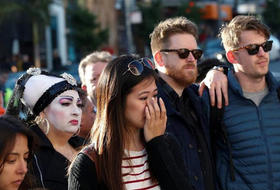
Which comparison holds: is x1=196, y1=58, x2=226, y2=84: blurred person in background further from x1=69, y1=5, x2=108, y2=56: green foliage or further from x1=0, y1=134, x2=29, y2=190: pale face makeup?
x1=69, y1=5, x2=108, y2=56: green foliage

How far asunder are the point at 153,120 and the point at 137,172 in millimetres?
286

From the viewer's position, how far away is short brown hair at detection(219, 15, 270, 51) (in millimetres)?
4312

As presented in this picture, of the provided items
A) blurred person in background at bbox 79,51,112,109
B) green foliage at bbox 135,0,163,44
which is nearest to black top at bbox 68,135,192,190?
blurred person in background at bbox 79,51,112,109

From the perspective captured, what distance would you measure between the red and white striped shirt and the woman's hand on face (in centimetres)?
11

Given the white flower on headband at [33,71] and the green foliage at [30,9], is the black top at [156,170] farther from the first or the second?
the green foliage at [30,9]

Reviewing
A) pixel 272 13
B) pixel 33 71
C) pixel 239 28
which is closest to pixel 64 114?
pixel 33 71

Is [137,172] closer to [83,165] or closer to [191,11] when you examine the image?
[83,165]

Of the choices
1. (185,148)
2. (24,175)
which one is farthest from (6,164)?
(185,148)

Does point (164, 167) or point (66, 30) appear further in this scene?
point (66, 30)

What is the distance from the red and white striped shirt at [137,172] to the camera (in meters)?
3.18

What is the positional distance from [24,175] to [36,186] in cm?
25

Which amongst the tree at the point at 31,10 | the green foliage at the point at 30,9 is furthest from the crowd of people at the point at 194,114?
→ the green foliage at the point at 30,9

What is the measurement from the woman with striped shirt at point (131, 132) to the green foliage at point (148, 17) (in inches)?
1264

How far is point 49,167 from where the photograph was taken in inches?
151
